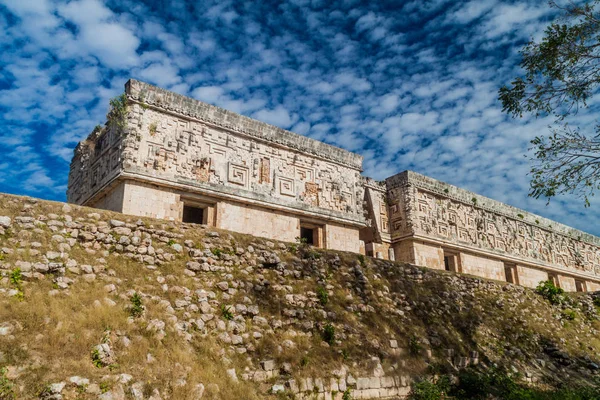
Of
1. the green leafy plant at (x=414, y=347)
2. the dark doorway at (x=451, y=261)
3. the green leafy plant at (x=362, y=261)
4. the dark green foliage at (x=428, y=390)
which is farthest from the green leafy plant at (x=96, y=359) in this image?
the dark doorway at (x=451, y=261)

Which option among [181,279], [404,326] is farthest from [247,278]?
[404,326]

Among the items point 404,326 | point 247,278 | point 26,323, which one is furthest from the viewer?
point 404,326

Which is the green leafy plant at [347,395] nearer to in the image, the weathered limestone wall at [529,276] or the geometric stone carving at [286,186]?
the geometric stone carving at [286,186]

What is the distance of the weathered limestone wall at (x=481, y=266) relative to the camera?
20047mm

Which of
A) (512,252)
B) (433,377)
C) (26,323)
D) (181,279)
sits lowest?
(433,377)

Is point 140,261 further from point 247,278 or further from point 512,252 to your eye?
point 512,252

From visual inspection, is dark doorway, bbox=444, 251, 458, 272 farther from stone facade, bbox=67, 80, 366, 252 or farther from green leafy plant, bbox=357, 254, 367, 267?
green leafy plant, bbox=357, 254, 367, 267

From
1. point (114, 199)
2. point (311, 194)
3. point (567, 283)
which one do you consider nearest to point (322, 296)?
point (311, 194)

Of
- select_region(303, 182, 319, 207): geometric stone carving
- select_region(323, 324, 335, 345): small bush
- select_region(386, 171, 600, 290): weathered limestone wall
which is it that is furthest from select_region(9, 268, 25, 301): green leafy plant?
select_region(386, 171, 600, 290): weathered limestone wall

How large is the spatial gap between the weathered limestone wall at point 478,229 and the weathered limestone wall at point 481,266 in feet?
0.15

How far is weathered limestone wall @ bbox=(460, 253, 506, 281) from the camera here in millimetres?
20047

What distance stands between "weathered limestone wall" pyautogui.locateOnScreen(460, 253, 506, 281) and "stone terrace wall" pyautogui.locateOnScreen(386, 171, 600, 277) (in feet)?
1.52

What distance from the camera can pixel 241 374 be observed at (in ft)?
25.4

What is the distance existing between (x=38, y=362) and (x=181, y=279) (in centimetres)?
305
